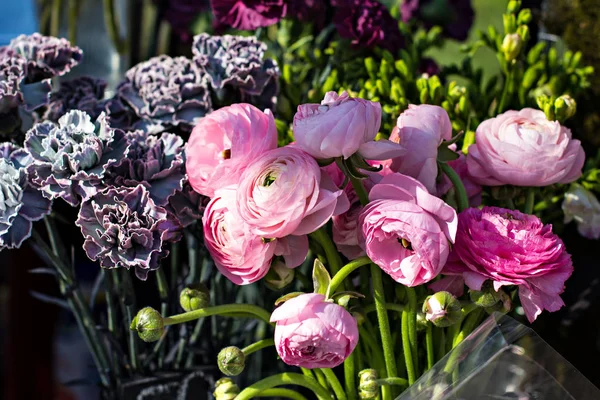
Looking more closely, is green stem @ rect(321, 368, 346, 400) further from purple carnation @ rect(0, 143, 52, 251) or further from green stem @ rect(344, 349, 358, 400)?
purple carnation @ rect(0, 143, 52, 251)

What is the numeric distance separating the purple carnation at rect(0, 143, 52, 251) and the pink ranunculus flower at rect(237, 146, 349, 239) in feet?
0.56

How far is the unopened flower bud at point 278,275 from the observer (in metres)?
0.49

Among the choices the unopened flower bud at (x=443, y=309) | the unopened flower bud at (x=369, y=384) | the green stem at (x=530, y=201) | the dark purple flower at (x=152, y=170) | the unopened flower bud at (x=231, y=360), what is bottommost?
the unopened flower bud at (x=369, y=384)

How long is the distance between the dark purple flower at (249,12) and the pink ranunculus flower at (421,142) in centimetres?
24

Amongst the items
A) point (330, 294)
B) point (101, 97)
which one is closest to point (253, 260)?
point (330, 294)

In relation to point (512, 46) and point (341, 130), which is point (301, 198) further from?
point (512, 46)

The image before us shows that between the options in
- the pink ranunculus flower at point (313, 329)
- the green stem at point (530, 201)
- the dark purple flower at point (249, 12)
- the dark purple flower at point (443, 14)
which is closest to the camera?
Answer: the pink ranunculus flower at point (313, 329)

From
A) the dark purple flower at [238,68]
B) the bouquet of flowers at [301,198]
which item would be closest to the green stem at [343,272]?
the bouquet of flowers at [301,198]

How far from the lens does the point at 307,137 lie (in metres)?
0.43

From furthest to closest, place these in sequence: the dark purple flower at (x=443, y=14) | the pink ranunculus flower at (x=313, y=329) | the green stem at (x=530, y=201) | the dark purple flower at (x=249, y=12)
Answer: the dark purple flower at (x=443, y=14) → the dark purple flower at (x=249, y=12) → the green stem at (x=530, y=201) → the pink ranunculus flower at (x=313, y=329)

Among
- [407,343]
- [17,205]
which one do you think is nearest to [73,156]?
[17,205]

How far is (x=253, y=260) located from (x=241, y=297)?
0.25 metres

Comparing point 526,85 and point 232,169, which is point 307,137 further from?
point 526,85

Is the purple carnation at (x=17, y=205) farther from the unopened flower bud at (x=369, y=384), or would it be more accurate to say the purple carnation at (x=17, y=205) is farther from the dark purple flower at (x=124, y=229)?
the unopened flower bud at (x=369, y=384)
